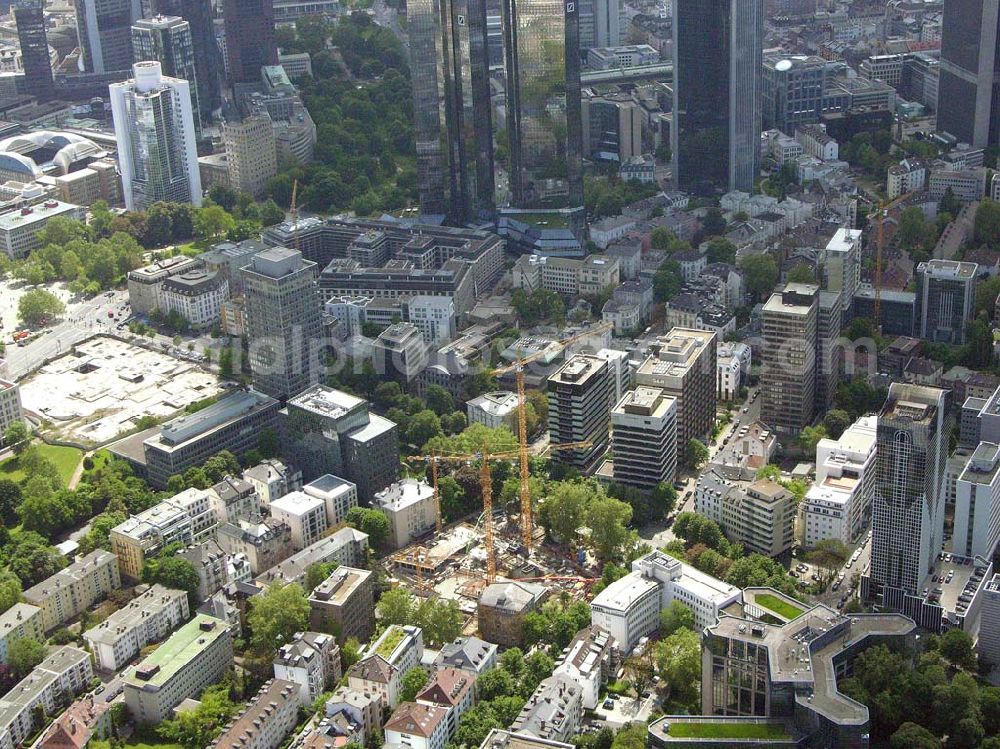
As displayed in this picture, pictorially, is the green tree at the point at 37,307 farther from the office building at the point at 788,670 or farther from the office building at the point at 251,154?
the office building at the point at 788,670

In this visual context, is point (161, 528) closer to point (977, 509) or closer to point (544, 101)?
point (977, 509)

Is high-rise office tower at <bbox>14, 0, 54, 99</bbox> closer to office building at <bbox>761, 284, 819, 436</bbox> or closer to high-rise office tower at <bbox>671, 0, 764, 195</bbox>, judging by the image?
high-rise office tower at <bbox>671, 0, 764, 195</bbox>

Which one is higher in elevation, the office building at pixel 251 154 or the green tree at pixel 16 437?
the office building at pixel 251 154

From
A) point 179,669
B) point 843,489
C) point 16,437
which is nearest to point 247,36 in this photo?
point 16,437

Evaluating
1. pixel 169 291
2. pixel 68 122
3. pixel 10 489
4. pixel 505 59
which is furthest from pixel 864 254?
pixel 68 122

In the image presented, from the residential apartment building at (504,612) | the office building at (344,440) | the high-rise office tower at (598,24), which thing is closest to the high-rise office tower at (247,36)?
the high-rise office tower at (598,24)

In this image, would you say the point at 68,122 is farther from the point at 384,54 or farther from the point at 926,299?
the point at 926,299

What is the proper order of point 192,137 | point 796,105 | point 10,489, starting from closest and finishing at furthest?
point 10,489 < point 192,137 < point 796,105
